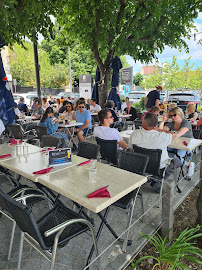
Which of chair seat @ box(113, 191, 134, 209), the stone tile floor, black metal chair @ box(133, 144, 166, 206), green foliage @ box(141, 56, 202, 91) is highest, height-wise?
green foliage @ box(141, 56, 202, 91)

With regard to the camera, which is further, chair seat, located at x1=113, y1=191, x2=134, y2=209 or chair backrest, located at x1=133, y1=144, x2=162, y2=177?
chair backrest, located at x1=133, y1=144, x2=162, y2=177

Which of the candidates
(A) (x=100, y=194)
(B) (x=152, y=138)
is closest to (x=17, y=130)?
(B) (x=152, y=138)

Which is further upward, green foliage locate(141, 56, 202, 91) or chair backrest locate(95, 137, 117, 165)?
green foliage locate(141, 56, 202, 91)

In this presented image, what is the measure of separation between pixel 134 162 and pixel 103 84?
671 centimetres

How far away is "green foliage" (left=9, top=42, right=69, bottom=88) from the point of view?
1294 inches

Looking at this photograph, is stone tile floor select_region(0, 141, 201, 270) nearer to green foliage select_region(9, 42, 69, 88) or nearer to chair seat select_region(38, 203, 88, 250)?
chair seat select_region(38, 203, 88, 250)

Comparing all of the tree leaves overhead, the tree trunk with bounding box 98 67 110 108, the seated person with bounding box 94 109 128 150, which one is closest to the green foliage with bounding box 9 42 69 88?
the tree trunk with bounding box 98 67 110 108

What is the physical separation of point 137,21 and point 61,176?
7061 millimetres

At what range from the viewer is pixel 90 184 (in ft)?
7.23

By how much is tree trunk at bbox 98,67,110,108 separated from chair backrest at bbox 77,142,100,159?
6.09m

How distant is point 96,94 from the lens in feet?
31.4

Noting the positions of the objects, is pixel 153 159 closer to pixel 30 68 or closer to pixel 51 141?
pixel 51 141

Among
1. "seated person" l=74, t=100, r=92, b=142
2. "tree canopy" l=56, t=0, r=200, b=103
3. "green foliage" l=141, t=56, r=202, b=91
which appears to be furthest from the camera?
"green foliage" l=141, t=56, r=202, b=91

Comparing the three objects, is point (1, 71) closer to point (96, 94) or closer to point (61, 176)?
point (61, 176)
